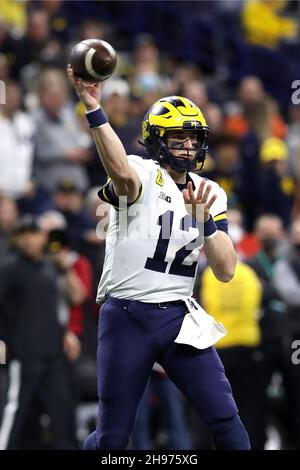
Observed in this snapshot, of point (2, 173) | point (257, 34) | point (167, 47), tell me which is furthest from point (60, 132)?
point (257, 34)

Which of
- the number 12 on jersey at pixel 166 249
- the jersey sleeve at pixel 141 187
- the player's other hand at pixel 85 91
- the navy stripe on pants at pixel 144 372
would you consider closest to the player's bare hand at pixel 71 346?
the navy stripe on pants at pixel 144 372

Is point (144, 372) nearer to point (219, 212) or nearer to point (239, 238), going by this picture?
point (219, 212)

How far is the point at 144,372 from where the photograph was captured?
5676 millimetres

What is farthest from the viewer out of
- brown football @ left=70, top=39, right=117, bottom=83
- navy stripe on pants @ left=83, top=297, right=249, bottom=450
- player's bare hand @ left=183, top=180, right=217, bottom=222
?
navy stripe on pants @ left=83, top=297, right=249, bottom=450

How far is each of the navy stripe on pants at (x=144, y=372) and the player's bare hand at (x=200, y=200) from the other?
53cm

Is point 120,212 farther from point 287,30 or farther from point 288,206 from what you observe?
point 287,30

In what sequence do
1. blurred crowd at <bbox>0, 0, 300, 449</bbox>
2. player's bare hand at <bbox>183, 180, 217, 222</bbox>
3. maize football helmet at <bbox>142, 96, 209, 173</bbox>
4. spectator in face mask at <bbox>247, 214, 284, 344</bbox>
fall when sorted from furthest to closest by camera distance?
spectator in face mask at <bbox>247, 214, 284, 344</bbox>
blurred crowd at <bbox>0, 0, 300, 449</bbox>
maize football helmet at <bbox>142, 96, 209, 173</bbox>
player's bare hand at <bbox>183, 180, 217, 222</bbox>

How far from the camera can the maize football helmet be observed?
5.74 metres

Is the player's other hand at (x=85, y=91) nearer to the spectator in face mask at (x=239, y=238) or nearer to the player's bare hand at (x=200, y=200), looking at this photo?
the player's bare hand at (x=200, y=200)

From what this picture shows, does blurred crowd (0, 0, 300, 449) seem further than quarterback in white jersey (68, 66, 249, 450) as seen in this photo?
Yes

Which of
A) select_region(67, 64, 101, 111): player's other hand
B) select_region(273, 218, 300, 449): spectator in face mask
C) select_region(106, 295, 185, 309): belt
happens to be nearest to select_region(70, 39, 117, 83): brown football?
select_region(67, 64, 101, 111): player's other hand

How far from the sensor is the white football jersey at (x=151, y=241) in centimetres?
567

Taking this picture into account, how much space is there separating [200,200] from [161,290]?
21.0 inches

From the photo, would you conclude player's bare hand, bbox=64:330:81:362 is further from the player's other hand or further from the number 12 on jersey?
the player's other hand
